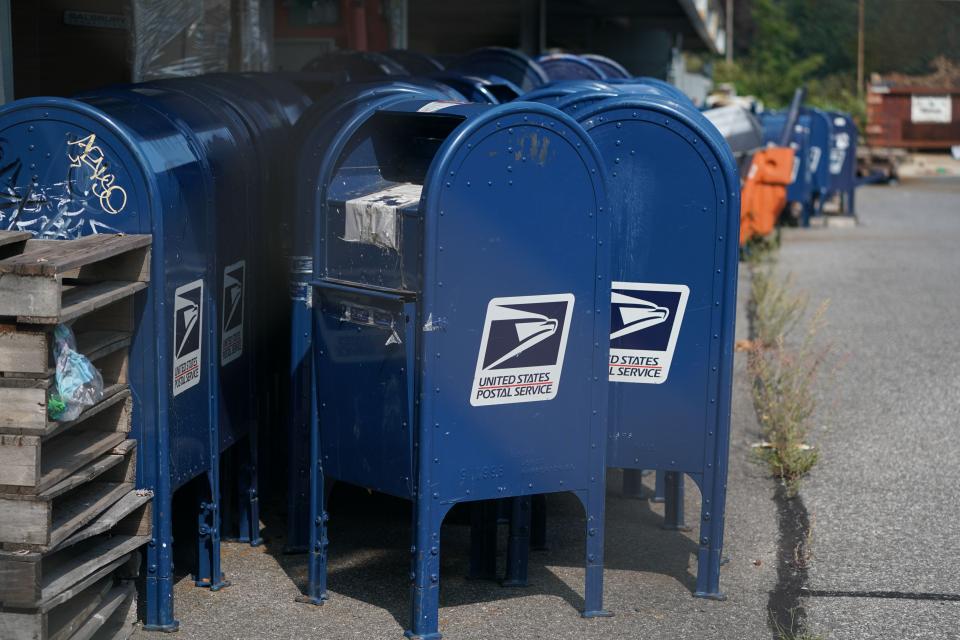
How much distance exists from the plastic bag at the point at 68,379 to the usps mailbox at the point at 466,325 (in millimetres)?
933

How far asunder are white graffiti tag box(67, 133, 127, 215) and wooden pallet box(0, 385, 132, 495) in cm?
62

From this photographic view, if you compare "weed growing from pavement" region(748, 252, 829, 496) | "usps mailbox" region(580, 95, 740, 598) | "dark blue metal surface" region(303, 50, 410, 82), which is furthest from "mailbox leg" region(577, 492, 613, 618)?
"dark blue metal surface" region(303, 50, 410, 82)

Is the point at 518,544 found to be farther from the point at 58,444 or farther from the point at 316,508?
the point at 58,444

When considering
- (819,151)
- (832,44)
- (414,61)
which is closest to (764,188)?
(819,151)

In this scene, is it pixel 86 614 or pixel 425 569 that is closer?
pixel 86 614

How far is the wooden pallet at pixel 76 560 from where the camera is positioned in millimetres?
3701

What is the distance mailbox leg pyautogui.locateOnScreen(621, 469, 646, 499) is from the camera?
6.20 m

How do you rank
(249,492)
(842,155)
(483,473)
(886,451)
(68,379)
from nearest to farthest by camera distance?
1. (68,379)
2. (483,473)
3. (249,492)
4. (886,451)
5. (842,155)

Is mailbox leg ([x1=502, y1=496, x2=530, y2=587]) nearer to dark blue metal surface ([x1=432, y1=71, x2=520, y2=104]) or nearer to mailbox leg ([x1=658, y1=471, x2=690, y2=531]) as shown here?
mailbox leg ([x1=658, y1=471, x2=690, y2=531])

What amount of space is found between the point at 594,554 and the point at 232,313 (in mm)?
1721

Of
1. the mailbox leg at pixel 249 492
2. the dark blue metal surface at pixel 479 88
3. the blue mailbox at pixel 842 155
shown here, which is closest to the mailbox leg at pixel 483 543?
the mailbox leg at pixel 249 492

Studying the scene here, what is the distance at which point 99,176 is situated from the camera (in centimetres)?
419

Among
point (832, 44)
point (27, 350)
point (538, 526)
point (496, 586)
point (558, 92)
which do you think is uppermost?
point (832, 44)

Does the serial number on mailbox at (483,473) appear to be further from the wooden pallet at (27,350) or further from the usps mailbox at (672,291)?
the wooden pallet at (27,350)
